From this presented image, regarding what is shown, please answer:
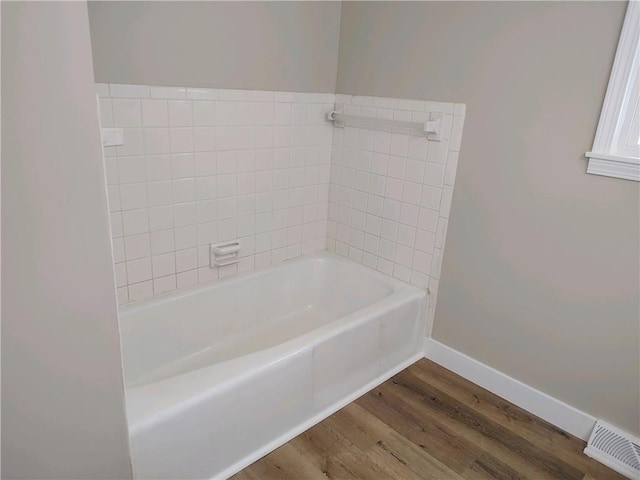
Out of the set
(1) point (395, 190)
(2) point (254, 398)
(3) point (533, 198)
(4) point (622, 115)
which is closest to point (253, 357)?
(2) point (254, 398)

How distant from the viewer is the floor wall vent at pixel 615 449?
5.94 ft

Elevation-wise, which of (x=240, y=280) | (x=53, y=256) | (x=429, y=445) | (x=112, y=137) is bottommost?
(x=429, y=445)

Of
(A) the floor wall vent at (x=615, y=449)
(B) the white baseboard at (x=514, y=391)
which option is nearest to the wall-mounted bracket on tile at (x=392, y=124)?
(B) the white baseboard at (x=514, y=391)

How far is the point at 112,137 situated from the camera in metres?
1.88

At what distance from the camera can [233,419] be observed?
5.44ft

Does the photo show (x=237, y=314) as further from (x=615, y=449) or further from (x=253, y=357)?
(x=615, y=449)

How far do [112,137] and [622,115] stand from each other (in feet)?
6.48

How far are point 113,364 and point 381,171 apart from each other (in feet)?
5.88

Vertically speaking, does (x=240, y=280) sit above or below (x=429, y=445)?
above

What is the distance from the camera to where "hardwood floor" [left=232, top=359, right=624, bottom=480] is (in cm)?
177

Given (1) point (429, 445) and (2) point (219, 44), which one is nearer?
(1) point (429, 445)

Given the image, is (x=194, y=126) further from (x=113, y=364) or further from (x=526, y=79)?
(x=526, y=79)

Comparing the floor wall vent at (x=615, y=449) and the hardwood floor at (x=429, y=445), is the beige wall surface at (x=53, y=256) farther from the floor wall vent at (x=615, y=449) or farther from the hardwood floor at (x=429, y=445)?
the floor wall vent at (x=615, y=449)

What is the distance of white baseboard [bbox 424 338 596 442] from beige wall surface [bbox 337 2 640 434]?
0.04 m
